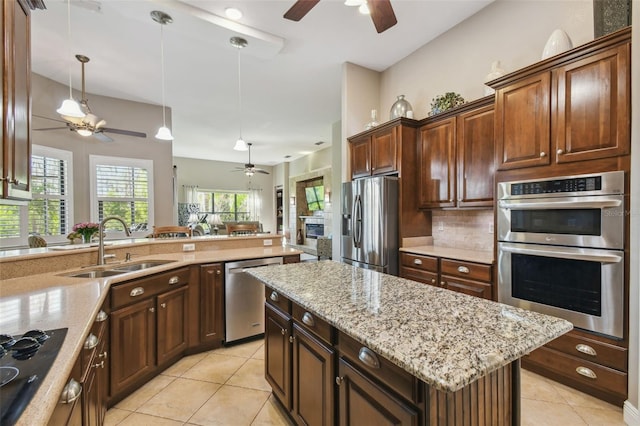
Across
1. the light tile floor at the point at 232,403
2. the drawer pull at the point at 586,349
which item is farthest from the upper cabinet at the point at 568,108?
the light tile floor at the point at 232,403

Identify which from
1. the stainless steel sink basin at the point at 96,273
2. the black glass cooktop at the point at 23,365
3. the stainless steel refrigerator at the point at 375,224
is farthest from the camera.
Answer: the stainless steel refrigerator at the point at 375,224

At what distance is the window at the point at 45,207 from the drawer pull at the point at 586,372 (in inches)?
242

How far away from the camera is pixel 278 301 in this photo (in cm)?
180

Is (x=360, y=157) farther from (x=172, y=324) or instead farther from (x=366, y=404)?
(x=366, y=404)

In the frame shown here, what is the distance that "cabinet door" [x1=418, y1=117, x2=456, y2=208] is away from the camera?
3.08 metres

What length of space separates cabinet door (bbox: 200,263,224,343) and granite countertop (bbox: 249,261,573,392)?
1276mm

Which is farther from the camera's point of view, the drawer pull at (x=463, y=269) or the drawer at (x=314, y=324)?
the drawer pull at (x=463, y=269)

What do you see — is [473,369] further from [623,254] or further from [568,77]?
[568,77]

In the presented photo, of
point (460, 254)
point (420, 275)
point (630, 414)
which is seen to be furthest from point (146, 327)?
point (630, 414)

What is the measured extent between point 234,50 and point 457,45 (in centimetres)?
267

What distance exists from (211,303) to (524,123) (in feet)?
10.4

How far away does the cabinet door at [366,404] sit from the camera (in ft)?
3.05

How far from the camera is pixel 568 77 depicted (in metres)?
2.06

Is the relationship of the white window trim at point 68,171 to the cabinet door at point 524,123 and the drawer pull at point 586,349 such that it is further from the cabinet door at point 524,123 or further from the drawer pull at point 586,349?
the drawer pull at point 586,349
